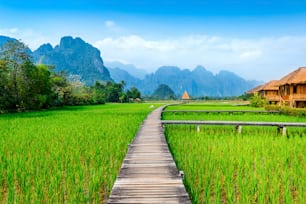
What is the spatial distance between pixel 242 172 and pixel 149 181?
213 centimetres

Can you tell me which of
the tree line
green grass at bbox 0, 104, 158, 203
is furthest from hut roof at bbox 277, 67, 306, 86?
the tree line

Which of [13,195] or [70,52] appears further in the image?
[70,52]

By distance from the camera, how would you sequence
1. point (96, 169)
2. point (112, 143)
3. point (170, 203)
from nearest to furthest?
point (170, 203) < point (96, 169) < point (112, 143)

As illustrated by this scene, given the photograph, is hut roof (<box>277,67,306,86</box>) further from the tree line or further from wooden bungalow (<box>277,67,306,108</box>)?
the tree line

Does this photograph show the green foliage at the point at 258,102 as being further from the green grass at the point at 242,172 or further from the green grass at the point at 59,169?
the green grass at the point at 59,169

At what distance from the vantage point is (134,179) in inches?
147

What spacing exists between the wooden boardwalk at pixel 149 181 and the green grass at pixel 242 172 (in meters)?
0.38

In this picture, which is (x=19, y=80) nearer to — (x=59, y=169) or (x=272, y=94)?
(x=59, y=169)

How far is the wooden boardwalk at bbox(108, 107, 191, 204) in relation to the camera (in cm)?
306

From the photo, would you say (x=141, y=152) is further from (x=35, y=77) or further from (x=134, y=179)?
(x=35, y=77)

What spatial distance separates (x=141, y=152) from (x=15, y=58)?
22.6 metres

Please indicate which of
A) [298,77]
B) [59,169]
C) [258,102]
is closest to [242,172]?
[59,169]

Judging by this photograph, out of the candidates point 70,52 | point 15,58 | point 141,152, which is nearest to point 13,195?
point 141,152

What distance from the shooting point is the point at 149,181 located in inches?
144
